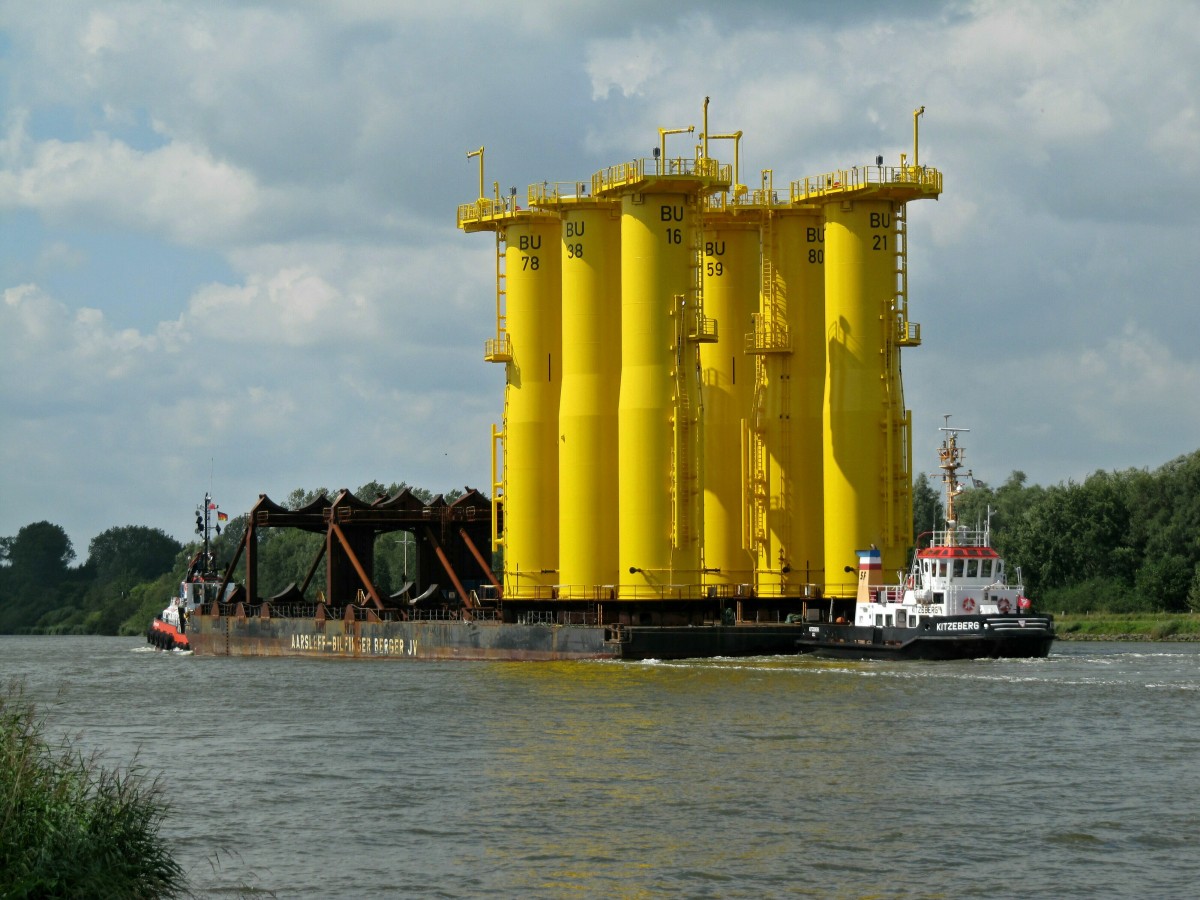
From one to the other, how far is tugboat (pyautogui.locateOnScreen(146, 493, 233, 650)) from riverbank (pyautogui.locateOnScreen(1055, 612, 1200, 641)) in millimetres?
44956

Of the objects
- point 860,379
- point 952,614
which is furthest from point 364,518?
point 952,614

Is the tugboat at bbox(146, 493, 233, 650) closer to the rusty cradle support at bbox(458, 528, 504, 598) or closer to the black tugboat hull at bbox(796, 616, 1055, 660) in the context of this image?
the rusty cradle support at bbox(458, 528, 504, 598)

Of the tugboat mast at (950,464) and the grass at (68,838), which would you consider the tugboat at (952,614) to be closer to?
the tugboat mast at (950,464)

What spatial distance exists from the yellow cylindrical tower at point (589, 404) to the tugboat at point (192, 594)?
34441 mm

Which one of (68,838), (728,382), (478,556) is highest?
(728,382)

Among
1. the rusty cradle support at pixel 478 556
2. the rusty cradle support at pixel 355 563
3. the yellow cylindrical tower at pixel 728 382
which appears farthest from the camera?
the rusty cradle support at pixel 355 563

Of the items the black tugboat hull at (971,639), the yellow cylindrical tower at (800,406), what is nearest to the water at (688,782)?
the black tugboat hull at (971,639)

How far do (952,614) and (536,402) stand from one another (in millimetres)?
19852

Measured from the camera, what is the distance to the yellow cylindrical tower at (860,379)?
6725 centimetres

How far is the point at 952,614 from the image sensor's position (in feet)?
193

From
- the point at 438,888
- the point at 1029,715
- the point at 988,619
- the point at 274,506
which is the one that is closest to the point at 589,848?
the point at 438,888

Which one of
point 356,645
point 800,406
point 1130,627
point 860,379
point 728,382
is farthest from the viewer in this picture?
point 1130,627

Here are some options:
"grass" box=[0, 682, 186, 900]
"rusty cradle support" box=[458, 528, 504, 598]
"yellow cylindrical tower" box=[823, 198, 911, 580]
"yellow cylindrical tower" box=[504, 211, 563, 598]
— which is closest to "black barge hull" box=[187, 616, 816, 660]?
"yellow cylindrical tower" box=[504, 211, 563, 598]

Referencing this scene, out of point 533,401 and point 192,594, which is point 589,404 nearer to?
point 533,401
